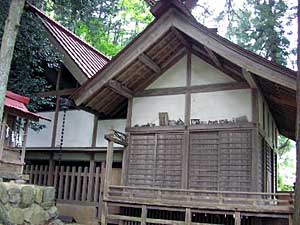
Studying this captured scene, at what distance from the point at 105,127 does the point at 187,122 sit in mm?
3054

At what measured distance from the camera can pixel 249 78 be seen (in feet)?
27.9

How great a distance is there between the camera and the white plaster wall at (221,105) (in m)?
8.95

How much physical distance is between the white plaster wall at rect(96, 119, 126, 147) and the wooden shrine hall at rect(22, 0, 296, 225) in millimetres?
324

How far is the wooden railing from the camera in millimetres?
7531

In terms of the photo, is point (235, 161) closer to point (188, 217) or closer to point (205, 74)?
point (188, 217)

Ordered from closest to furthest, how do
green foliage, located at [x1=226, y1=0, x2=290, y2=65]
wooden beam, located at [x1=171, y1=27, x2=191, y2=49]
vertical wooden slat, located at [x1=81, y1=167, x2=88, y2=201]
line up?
wooden beam, located at [x1=171, y1=27, x2=191, y2=49]
vertical wooden slat, located at [x1=81, y1=167, x2=88, y2=201]
green foliage, located at [x1=226, y1=0, x2=290, y2=65]

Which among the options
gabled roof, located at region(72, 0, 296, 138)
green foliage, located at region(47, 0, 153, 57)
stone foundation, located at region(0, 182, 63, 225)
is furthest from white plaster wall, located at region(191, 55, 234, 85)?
green foliage, located at region(47, 0, 153, 57)

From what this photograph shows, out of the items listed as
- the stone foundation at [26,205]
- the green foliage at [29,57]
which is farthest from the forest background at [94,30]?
the stone foundation at [26,205]

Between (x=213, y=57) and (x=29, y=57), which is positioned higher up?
(x=29, y=57)

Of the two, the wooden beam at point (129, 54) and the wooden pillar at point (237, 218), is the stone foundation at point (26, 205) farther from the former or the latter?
the wooden pillar at point (237, 218)

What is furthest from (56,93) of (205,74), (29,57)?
(205,74)

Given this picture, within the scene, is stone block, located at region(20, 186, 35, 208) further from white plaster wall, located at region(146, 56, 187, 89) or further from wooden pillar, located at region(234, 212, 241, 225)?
wooden pillar, located at region(234, 212, 241, 225)

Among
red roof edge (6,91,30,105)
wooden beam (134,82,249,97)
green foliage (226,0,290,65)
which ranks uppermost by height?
green foliage (226,0,290,65)

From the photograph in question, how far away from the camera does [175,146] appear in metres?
9.47
